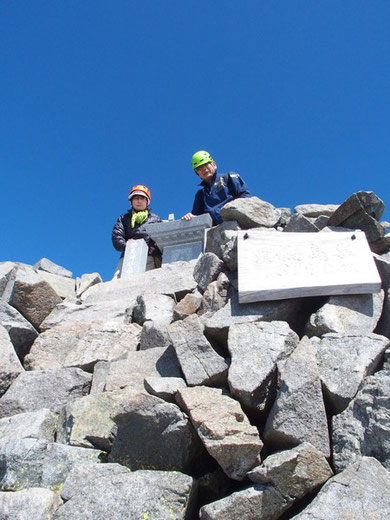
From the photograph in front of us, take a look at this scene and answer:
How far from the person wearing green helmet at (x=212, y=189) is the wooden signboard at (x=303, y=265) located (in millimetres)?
3172

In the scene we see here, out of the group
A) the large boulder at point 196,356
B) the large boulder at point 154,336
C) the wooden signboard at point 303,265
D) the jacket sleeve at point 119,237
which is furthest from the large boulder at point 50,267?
the large boulder at point 196,356

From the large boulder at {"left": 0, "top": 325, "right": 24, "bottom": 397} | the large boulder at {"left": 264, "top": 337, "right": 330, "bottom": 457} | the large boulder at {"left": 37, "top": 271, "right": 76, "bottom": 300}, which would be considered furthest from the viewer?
the large boulder at {"left": 37, "top": 271, "right": 76, "bottom": 300}

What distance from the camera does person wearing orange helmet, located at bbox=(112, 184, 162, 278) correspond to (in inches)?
399

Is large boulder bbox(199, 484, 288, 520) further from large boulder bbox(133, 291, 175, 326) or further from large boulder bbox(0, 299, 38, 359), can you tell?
large boulder bbox(0, 299, 38, 359)

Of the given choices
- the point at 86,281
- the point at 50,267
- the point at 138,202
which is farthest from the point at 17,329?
the point at 50,267

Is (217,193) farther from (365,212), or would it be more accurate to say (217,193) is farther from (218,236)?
(365,212)

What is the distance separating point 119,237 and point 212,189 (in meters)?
2.47

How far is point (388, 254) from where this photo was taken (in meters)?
5.54

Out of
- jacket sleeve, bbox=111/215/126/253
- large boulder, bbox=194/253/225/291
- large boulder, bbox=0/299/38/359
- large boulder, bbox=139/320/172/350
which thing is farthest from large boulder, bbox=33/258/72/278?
large boulder, bbox=139/320/172/350

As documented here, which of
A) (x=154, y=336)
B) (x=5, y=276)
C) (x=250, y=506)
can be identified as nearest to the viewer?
(x=250, y=506)

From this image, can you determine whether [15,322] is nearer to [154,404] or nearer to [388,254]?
[154,404]

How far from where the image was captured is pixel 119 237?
10.2m

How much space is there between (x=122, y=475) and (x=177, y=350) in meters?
1.38

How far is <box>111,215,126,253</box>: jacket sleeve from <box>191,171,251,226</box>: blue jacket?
6.02 feet
